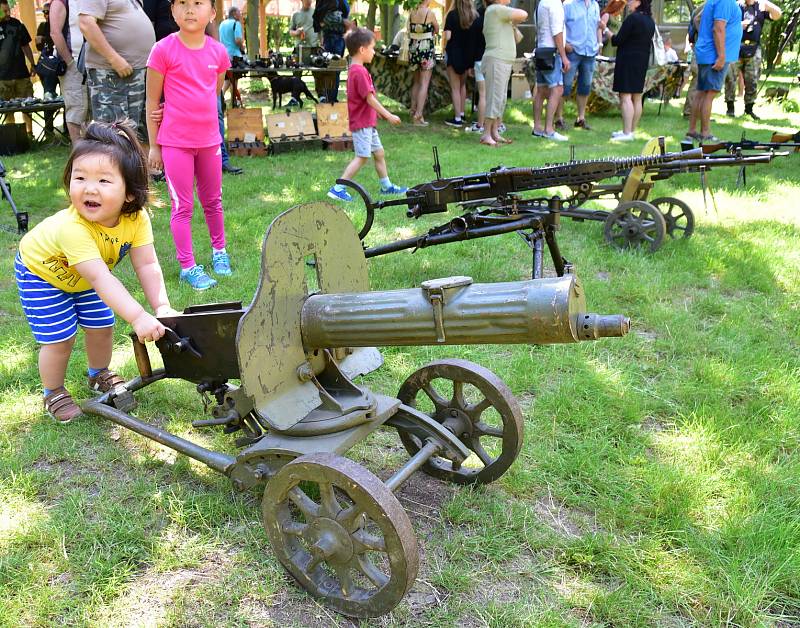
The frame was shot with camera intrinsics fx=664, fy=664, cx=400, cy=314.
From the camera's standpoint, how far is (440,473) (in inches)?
113

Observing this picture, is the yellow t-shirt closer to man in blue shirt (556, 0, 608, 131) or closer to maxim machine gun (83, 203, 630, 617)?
maxim machine gun (83, 203, 630, 617)

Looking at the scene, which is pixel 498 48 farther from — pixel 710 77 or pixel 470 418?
pixel 470 418

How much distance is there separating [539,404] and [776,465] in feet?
3.59

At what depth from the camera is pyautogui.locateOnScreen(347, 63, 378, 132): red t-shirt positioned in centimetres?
718

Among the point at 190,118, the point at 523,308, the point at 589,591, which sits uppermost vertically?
the point at 190,118

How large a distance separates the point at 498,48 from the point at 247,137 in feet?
13.4

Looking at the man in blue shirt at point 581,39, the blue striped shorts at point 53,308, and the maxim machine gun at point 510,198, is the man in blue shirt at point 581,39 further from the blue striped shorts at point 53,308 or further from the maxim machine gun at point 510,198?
the blue striped shorts at point 53,308

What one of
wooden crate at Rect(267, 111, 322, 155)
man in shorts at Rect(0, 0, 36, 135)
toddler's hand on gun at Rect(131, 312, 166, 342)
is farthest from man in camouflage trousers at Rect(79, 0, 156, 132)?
man in shorts at Rect(0, 0, 36, 135)

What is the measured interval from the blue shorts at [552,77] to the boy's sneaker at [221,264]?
7.79 m

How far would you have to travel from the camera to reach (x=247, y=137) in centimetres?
984

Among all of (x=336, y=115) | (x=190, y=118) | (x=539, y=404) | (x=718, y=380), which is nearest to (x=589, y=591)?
(x=539, y=404)

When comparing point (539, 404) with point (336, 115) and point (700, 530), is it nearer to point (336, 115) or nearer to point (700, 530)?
point (700, 530)

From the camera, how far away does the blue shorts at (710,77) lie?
9.41m

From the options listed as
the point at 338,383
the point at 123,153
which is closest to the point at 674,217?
the point at 338,383
